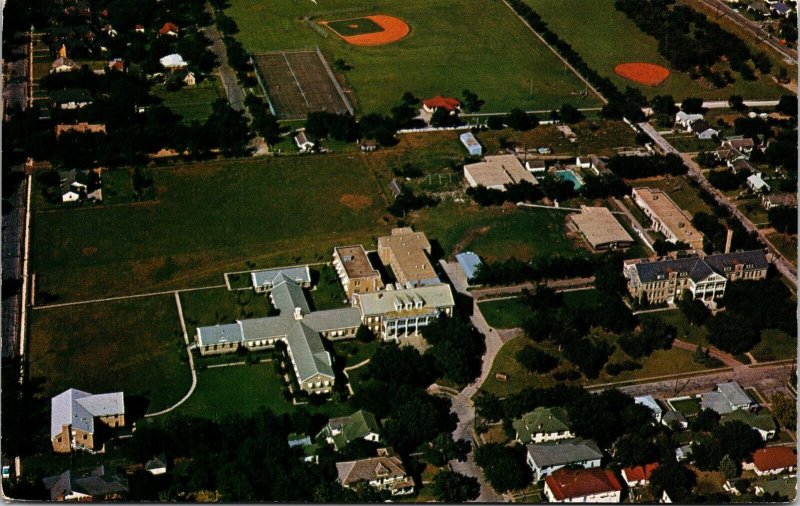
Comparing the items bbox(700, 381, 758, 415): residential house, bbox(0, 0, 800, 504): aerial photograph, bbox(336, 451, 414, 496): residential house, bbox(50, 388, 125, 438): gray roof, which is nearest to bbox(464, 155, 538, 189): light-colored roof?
bbox(0, 0, 800, 504): aerial photograph

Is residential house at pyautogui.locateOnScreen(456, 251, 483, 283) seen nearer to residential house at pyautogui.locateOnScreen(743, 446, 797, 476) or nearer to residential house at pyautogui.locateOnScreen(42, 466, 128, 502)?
residential house at pyautogui.locateOnScreen(743, 446, 797, 476)

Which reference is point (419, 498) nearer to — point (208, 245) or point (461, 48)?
point (208, 245)

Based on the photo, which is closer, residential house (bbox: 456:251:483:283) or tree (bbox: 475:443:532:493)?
tree (bbox: 475:443:532:493)

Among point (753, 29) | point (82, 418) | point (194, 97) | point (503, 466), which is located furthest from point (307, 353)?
point (753, 29)

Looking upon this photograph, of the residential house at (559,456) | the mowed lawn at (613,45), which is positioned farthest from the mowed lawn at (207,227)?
the mowed lawn at (613,45)

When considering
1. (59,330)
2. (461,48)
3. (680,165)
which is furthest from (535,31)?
(59,330)

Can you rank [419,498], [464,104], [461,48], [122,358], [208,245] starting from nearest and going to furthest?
[419,498] < [122,358] < [208,245] < [464,104] < [461,48]
